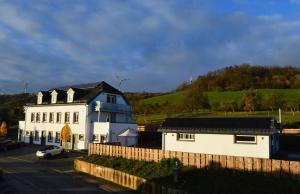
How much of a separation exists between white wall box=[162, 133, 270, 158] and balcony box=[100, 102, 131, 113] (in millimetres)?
18933

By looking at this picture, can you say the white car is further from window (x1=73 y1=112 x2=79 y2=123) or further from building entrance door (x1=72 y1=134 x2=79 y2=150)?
window (x1=73 y1=112 x2=79 y2=123)

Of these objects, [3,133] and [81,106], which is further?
[3,133]

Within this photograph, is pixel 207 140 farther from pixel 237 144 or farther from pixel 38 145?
pixel 38 145

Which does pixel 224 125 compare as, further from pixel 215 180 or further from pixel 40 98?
pixel 40 98

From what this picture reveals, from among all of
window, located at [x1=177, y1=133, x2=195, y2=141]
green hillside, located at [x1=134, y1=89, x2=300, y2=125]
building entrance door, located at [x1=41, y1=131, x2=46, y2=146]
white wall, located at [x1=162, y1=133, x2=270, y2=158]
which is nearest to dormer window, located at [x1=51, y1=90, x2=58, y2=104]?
building entrance door, located at [x1=41, y1=131, x2=46, y2=146]

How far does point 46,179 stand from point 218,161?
47.2 feet

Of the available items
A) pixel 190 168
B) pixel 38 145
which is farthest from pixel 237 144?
pixel 38 145

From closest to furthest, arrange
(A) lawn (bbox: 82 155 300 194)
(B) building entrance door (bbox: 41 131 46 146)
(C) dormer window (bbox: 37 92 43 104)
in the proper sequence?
(A) lawn (bbox: 82 155 300 194), (B) building entrance door (bbox: 41 131 46 146), (C) dormer window (bbox: 37 92 43 104)

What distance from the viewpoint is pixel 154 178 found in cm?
2805

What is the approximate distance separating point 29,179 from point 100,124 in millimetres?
22924

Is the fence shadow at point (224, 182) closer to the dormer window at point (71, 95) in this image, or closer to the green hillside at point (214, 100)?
the dormer window at point (71, 95)

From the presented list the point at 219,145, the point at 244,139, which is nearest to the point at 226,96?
the point at 219,145

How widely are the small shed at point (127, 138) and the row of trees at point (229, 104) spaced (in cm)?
3673

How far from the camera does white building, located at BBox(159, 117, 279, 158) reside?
35.2 metres
